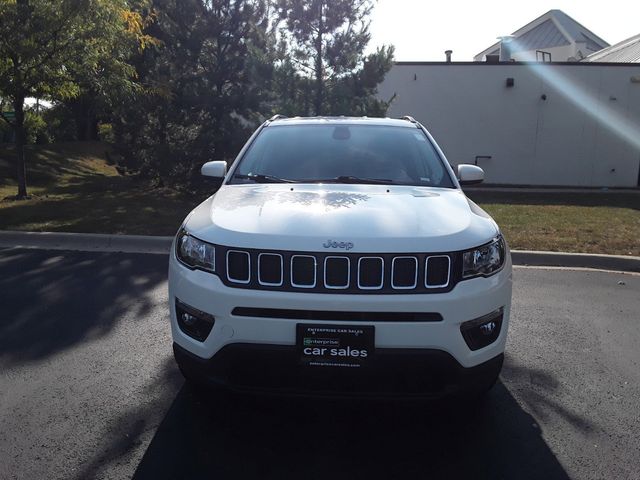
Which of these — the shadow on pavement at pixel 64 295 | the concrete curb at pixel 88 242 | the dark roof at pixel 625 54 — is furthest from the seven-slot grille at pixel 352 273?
the dark roof at pixel 625 54

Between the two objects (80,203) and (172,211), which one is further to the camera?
(80,203)

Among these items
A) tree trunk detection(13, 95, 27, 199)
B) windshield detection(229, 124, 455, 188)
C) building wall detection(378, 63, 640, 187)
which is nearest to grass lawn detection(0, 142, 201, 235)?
tree trunk detection(13, 95, 27, 199)

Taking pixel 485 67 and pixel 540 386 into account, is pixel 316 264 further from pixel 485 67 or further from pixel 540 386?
pixel 485 67

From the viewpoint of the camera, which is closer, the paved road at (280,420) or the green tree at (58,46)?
the paved road at (280,420)

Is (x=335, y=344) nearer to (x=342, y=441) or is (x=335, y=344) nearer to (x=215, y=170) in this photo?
(x=342, y=441)

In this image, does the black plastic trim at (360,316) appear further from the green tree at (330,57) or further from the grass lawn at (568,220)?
the green tree at (330,57)

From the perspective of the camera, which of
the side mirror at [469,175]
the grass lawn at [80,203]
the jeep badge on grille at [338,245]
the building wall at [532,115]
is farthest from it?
the building wall at [532,115]

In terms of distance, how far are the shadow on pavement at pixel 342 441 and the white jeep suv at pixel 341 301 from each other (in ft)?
1.04

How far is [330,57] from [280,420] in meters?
10.6

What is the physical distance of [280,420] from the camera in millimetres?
3412

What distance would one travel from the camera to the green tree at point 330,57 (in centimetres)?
1255

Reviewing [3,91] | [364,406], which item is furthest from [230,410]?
[3,91]

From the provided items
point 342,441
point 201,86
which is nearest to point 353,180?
point 342,441

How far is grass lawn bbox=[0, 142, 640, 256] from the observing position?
8617 millimetres
